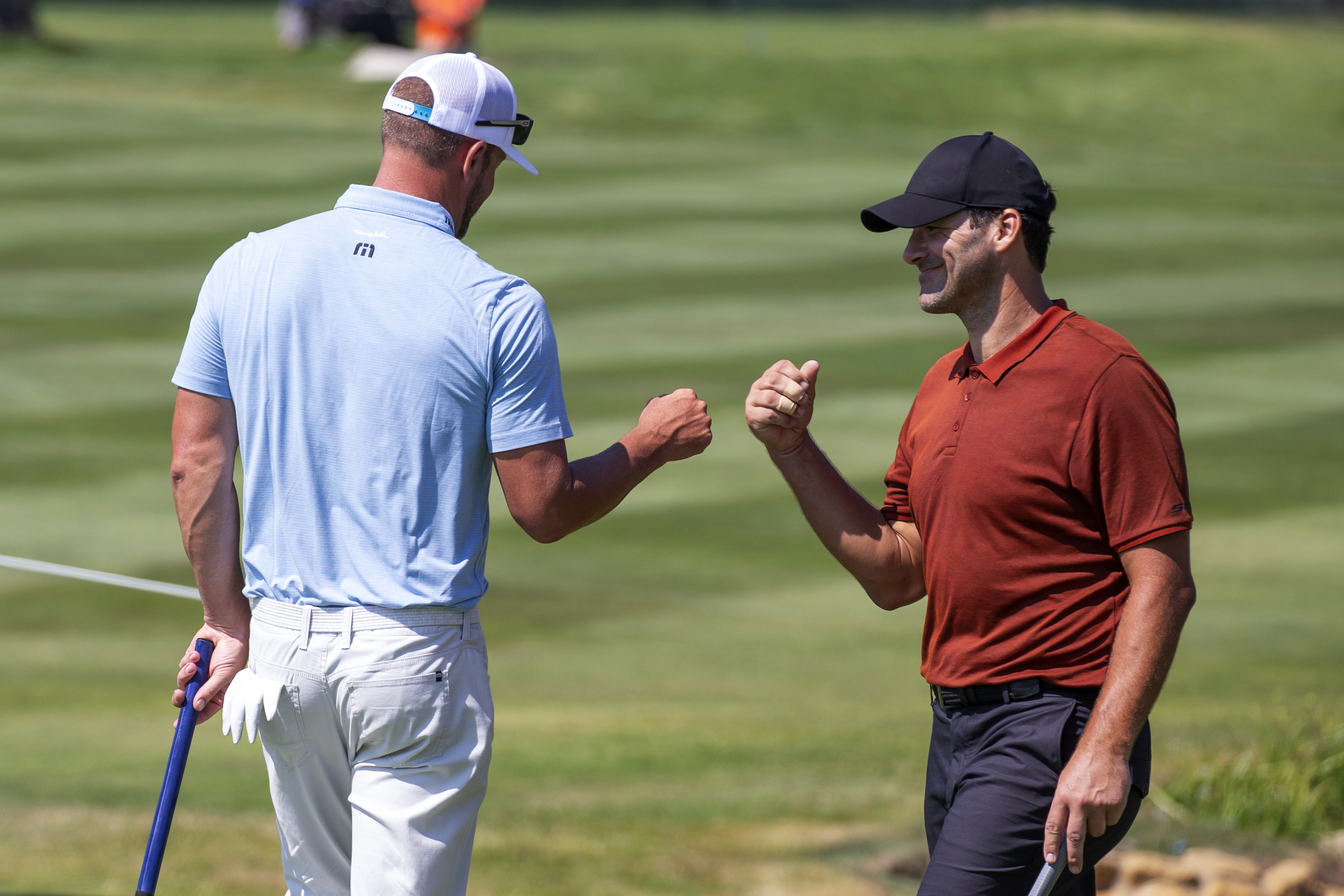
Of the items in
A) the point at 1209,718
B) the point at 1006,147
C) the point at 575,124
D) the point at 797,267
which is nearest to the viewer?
the point at 1006,147

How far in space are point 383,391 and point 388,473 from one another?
6.8 inches

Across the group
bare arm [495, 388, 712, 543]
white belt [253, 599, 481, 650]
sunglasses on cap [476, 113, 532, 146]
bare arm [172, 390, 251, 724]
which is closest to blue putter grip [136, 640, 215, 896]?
bare arm [172, 390, 251, 724]

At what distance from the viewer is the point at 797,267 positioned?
67.3 feet

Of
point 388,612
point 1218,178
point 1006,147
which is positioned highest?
point 1218,178

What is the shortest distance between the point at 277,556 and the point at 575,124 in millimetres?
29642

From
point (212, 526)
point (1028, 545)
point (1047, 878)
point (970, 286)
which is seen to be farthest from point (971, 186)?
point (212, 526)

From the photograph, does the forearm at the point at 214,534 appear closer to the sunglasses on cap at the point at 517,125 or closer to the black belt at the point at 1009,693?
the sunglasses on cap at the point at 517,125

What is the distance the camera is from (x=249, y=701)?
384 cm

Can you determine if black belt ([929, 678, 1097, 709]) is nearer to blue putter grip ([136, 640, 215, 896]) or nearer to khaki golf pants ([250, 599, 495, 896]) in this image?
khaki golf pants ([250, 599, 495, 896])

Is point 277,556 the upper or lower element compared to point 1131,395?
lower

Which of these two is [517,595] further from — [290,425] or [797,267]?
[797,267]

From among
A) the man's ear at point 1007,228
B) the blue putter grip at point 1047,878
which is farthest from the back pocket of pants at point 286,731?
the man's ear at point 1007,228

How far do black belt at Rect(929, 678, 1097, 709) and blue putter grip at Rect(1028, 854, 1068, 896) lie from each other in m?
0.35

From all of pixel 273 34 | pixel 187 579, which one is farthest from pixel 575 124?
pixel 187 579
